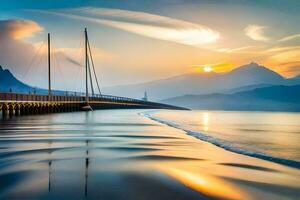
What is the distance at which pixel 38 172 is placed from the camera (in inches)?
391

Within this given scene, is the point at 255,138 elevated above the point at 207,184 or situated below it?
below

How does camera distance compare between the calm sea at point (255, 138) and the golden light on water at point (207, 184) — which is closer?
the golden light on water at point (207, 184)

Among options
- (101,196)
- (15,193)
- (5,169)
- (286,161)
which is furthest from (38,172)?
(286,161)

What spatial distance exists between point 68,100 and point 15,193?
71203 mm

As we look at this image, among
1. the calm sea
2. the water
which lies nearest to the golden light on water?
the water

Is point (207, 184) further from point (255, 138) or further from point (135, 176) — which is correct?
point (255, 138)

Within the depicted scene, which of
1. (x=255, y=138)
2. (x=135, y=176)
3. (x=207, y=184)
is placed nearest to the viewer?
(x=207, y=184)

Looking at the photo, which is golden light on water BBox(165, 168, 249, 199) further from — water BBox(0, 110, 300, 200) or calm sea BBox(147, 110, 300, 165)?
calm sea BBox(147, 110, 300, 165)

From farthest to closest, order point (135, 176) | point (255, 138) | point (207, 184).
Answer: point (255, 138)
point (135, 176)
point (207, 184)

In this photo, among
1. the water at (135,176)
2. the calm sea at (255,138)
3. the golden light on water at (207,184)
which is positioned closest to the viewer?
the water at (135,176)

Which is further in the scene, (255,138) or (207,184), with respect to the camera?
(255,138)

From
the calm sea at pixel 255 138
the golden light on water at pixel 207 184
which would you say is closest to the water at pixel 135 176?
the golden light on water at pixel 207 184

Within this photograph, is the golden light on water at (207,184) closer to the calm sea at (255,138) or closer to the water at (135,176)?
the water at (135,176)

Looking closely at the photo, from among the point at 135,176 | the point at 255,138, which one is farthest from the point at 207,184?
the point at 255,138
